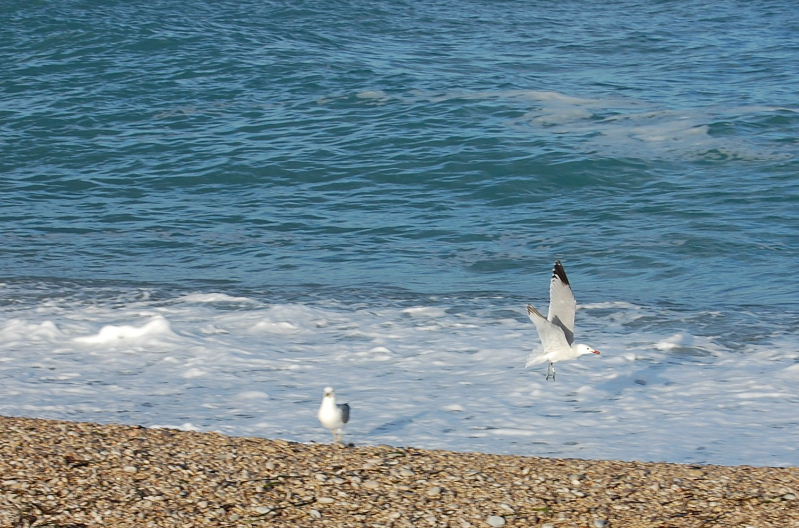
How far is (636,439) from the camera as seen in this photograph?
24.2 ft

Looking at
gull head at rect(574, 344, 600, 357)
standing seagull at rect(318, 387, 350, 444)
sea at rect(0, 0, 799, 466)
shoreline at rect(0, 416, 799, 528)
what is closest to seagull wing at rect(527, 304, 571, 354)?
gull head at rect(574, 344, 600, 357)

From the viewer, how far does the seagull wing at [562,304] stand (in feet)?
26.0

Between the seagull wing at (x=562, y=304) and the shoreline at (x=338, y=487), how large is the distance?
66.1 inches

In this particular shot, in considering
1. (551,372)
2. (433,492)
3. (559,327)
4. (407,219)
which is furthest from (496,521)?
(407,219)

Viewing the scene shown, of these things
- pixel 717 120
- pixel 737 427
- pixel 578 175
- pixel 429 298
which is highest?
pixel 717 120

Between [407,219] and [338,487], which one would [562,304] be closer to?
[338,487]

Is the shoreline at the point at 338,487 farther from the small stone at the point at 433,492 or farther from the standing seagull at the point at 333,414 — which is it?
the standing seagull at the point at 333,414

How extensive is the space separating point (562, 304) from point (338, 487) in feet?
9.36

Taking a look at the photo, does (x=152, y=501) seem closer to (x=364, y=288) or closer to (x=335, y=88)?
(x=364, y=288)

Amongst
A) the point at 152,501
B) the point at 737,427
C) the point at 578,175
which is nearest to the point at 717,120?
the point at 578,175

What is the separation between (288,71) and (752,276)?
1166 cm

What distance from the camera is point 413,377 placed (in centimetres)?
869

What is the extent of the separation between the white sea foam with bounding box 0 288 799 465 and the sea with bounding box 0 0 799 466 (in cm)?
3

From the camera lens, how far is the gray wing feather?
792 centimetres
